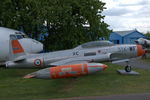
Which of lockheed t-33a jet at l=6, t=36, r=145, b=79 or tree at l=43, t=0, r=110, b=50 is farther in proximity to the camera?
tree at l=43, t=0, r=110, b=50

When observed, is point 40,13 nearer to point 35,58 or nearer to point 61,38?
point 61,38

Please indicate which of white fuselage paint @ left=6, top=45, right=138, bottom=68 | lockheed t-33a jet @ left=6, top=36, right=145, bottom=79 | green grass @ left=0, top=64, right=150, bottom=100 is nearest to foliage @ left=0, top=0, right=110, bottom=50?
lockheed t-33a jet @ left=6, top=36, right=145, bottom=79

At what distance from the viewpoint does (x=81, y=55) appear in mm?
15984

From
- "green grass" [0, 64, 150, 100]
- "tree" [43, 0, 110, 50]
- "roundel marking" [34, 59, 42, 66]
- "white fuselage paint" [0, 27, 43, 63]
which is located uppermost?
"tree" [43, 0, 110, 50]

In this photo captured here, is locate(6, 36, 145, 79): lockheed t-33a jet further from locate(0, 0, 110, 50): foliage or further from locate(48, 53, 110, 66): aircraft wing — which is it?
locate(0, 0, 110, 50): foliage

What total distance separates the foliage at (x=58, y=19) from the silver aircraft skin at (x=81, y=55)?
18.7 feet

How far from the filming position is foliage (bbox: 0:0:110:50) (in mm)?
21438

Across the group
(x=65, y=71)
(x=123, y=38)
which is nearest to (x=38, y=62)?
(x=65, y=71)

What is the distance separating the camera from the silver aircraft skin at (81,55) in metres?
15.5

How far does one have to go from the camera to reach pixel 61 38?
22984 mm

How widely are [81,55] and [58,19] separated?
6.91m

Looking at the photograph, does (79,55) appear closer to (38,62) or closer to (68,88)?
(38,62)

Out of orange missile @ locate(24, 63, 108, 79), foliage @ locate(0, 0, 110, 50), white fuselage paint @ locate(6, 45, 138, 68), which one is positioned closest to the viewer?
orange missile @ locate(24, 63, 108, 79)

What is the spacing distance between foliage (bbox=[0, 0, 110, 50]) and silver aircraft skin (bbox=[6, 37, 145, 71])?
18.7ft
